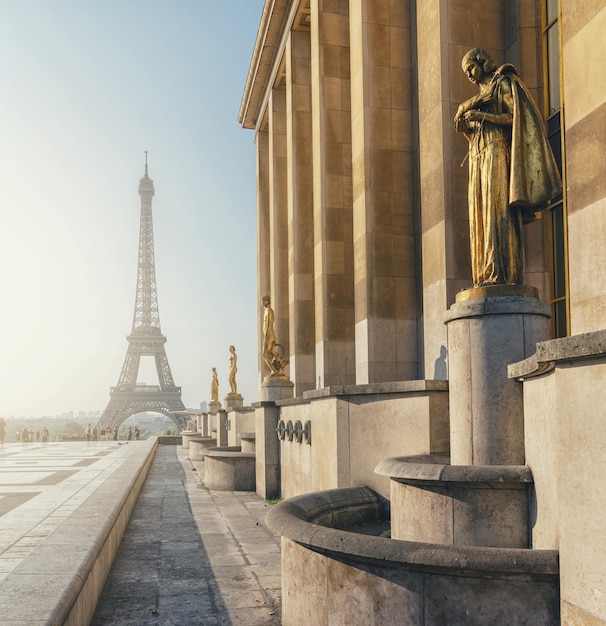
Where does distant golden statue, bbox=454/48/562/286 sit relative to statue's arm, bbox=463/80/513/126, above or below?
below

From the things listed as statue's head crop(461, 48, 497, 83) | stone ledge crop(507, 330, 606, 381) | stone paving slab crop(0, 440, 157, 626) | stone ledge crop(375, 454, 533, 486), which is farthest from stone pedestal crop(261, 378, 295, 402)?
stone ledge crop(507, 330, 606, 381)

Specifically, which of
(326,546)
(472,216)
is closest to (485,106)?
(472,216)

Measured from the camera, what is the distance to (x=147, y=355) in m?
120

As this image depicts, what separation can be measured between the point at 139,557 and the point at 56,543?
2.76m

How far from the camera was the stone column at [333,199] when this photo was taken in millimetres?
21656

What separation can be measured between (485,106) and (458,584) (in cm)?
489

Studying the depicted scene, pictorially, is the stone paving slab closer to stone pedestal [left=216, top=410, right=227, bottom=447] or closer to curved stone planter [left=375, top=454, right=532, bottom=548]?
curved stone planter [left=375, top=454, right=532, bottom=548]

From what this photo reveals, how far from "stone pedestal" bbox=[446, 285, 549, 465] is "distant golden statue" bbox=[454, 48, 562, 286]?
395 millimetres

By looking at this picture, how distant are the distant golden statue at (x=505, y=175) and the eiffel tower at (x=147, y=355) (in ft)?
316

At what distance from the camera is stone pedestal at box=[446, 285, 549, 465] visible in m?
6.95

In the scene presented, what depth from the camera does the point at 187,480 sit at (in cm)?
2255

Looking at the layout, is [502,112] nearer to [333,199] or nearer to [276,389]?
[333,199]

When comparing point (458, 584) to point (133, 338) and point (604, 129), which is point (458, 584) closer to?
point (604, 129)

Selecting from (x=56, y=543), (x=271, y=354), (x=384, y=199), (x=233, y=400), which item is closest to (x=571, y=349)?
(x=56, y=543)
